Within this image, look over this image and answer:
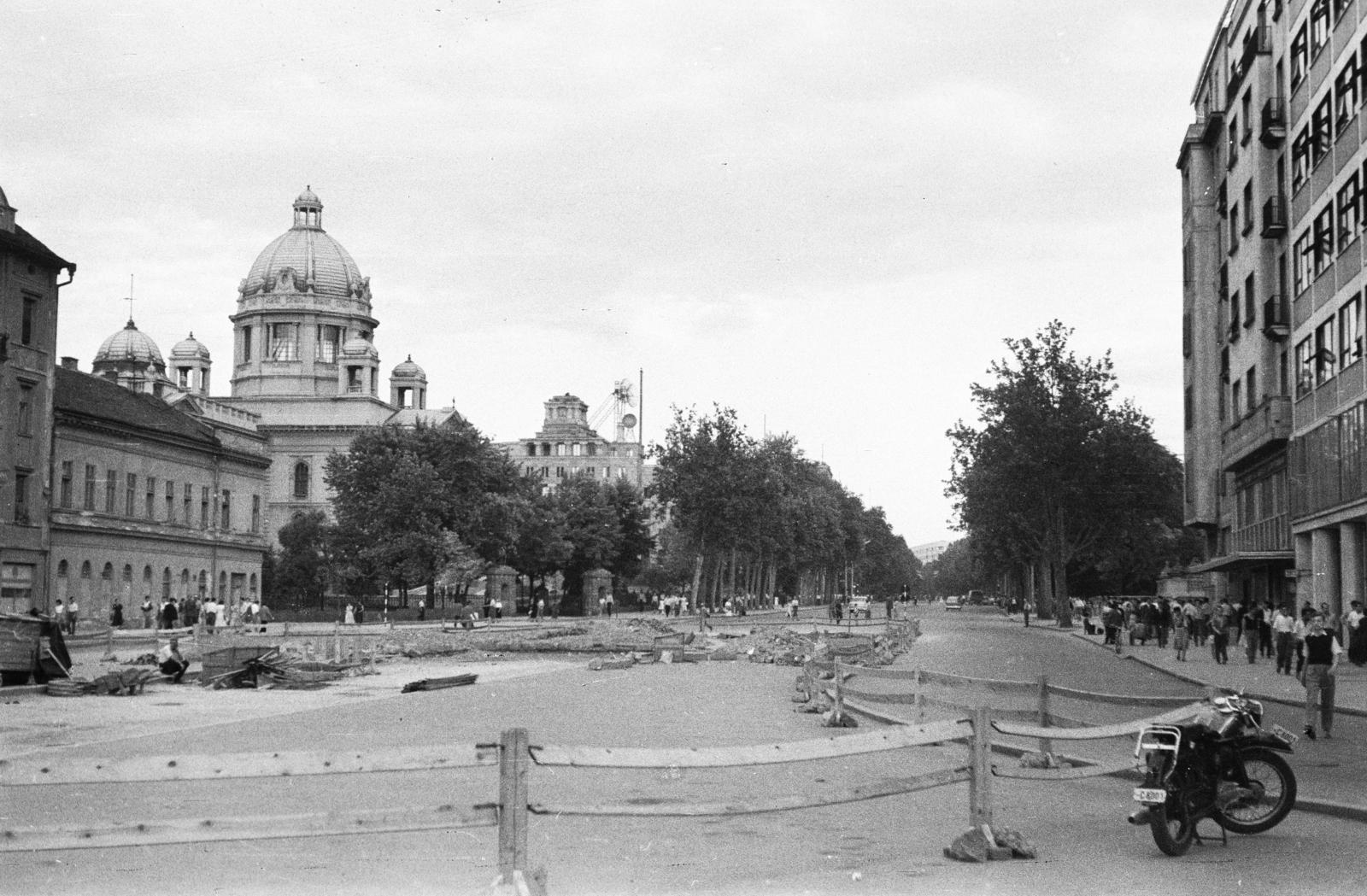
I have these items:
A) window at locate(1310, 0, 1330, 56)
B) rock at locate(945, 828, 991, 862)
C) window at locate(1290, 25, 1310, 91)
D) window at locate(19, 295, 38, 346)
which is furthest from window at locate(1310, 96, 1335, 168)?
window at locate(19, 295, 38, 346)

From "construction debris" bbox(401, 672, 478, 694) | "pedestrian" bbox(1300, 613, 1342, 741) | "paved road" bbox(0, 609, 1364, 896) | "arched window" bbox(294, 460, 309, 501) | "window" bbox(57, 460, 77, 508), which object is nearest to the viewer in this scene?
"paved road" bbox(0, 609, 1364, 896)

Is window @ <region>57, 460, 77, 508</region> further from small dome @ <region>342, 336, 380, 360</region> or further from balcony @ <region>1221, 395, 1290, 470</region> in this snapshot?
small dome @ <region>342, 336, 380, 360</region>

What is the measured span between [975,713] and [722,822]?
10.8 ft

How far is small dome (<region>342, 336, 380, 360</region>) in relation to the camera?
145625mm

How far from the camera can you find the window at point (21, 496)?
63.8 meters

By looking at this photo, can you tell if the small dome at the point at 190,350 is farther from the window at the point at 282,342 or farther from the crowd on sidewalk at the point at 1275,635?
the crowd on sidewalk at the point at 1275,635

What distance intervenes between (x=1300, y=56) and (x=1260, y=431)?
1212 cm

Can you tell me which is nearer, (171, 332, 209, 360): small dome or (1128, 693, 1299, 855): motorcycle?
(1128, 693, 1299, 855): motorcycle

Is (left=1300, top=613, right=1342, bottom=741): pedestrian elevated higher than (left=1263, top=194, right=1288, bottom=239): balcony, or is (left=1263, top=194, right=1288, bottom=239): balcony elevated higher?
Answer: (left=1263, top=194, right=1288, bottom=239): balcony

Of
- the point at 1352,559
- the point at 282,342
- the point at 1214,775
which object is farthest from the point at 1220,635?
the point at 282,342

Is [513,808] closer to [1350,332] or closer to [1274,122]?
[1350,332]

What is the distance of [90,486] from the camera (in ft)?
243

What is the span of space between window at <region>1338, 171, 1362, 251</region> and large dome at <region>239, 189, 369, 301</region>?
11895 centimetres

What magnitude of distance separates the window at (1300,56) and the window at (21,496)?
163ft
